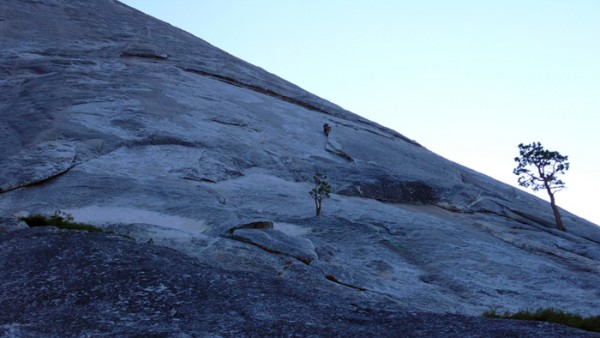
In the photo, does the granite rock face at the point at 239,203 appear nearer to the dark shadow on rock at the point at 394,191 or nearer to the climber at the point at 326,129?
the dark shadow on rock at the point at 394,191

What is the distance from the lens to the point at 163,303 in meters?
8.50

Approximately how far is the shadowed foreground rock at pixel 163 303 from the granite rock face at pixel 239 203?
1.9 inches

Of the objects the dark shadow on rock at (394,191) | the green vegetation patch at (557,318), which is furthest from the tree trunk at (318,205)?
the green vegetation patch at (557,318)

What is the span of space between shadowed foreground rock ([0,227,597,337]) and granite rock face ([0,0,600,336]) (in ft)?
0.16

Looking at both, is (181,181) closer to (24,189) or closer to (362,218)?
(24,189)

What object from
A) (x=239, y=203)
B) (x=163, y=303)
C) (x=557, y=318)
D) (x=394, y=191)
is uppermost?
(x=394, y=191)

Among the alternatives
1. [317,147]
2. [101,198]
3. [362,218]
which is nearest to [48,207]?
[101,198]

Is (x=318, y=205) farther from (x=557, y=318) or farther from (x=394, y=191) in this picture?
(x=557, y=318)

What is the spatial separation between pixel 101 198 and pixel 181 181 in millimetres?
2527

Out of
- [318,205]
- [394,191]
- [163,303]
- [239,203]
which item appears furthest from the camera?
[394,191]

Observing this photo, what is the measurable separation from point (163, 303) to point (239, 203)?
8.25 metres

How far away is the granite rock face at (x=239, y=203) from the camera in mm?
9641

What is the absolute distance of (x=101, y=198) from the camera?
15180mm

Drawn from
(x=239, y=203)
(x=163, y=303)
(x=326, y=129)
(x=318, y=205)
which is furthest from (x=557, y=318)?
(x=326, y=129)
